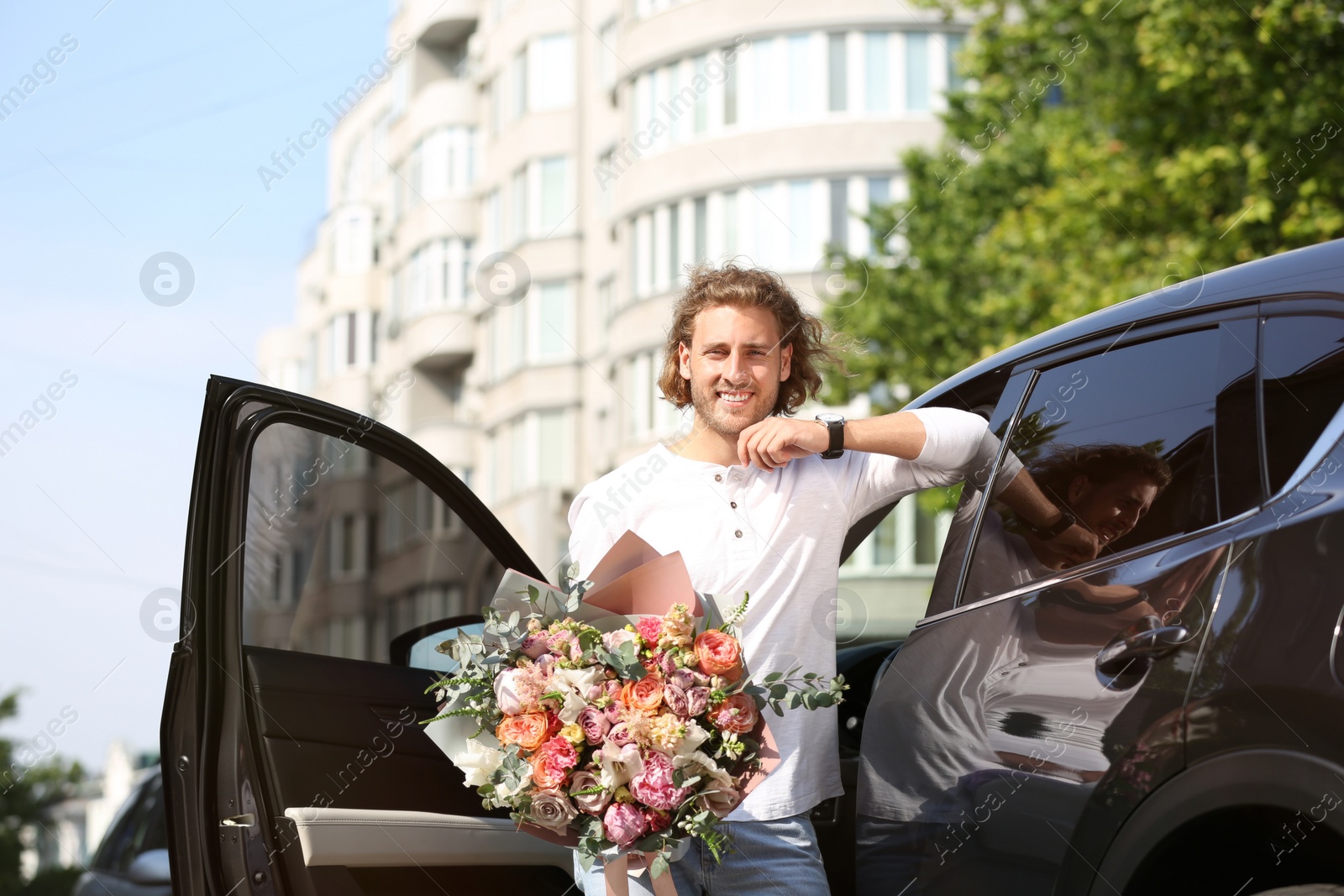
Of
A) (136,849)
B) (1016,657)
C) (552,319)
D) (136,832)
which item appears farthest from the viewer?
(552,319)

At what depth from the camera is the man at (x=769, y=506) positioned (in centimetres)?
294

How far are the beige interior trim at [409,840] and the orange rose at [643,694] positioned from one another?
95cm

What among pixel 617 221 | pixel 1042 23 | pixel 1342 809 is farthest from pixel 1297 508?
pixel 617 221

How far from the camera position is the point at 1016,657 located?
2.81 m

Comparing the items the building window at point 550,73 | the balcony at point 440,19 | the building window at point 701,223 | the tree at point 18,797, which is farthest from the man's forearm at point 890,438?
the balcony at point 440,19

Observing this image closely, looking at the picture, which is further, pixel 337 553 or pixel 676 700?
pixel 337 553

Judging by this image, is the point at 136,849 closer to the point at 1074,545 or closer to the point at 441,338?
the point at 1074,545

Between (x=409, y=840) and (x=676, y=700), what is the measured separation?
1042mm

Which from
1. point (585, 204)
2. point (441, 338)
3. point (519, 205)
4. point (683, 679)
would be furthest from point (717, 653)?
point (441, 338)

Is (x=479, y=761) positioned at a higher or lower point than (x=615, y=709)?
lower

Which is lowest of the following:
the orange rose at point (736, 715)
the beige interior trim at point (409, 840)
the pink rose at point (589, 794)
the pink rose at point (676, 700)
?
the beige interior trim at point (409, 840)

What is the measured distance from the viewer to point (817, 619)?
312cm

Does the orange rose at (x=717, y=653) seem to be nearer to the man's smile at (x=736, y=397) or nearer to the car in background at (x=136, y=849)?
the man's smile at (x=736, y=397)

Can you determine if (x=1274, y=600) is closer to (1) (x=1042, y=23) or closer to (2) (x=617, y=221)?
(1) (x=1042, y=23)
